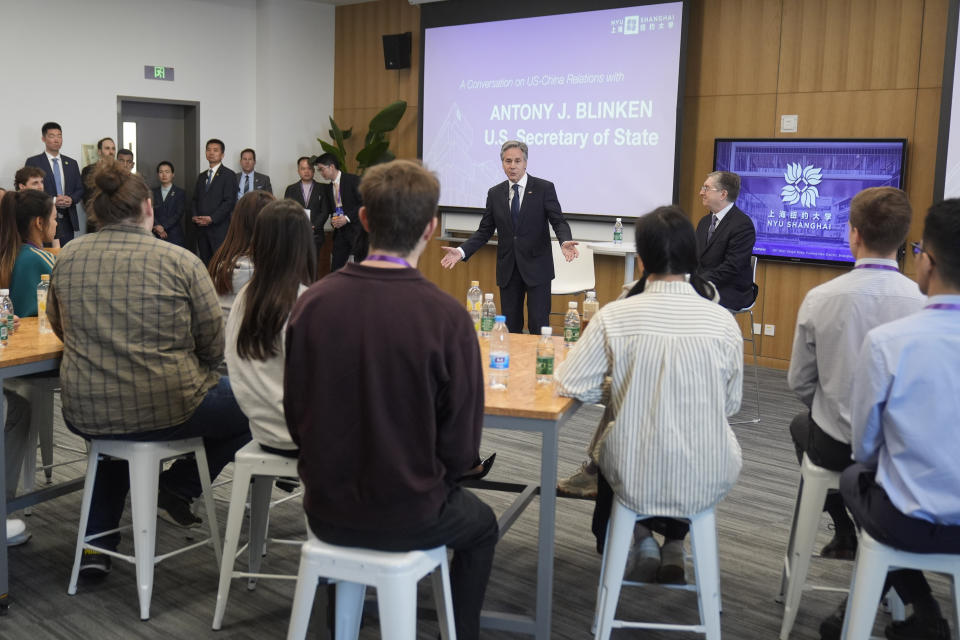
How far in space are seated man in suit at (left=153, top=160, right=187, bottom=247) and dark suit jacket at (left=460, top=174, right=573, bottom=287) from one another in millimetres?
4559

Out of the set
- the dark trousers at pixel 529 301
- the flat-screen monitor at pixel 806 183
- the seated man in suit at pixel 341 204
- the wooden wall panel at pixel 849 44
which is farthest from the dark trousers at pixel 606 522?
the seated man in suit at pixel 341 204

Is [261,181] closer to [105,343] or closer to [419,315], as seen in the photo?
[105,343]

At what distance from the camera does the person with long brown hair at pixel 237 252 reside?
131 inches

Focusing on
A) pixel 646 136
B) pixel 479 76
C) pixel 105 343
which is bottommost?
pixel 105 343

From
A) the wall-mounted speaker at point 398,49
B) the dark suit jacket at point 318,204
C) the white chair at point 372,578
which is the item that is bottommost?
the white chair at point 372,578

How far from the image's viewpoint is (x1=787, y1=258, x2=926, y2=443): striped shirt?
2.62 metres

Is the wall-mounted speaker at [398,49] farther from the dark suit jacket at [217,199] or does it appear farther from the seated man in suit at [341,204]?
the dark suit jacket at [217,199]

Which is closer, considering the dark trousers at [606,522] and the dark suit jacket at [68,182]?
the dark trousers at [606,522]

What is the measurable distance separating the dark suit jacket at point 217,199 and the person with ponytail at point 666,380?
7.58 m

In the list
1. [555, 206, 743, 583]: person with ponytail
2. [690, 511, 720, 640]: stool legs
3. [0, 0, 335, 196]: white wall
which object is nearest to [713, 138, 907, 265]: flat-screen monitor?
[555, 206, 743, 583]: person with ponytail

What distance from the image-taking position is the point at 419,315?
1.88 metres

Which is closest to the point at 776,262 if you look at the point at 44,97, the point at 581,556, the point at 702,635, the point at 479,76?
the point at 479,76

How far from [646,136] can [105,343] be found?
18.7 ft

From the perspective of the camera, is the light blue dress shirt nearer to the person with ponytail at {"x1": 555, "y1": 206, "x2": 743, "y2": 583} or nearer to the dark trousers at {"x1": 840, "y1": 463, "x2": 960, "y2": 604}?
the dark trousers at {"x1": 840, "y1": 463, "x2": 960, "y2": 604}
